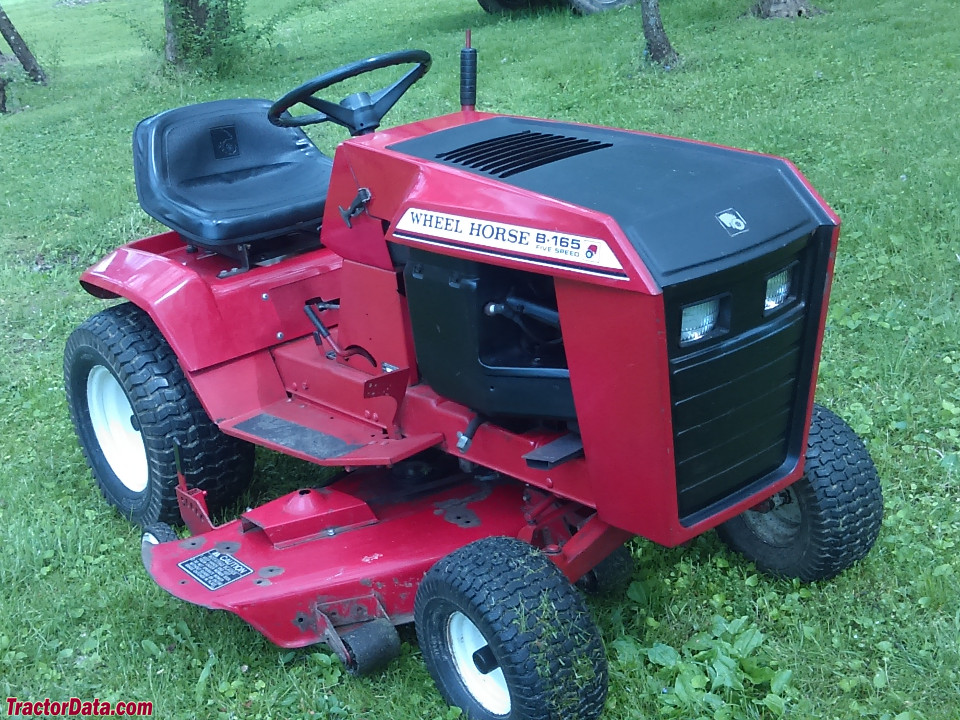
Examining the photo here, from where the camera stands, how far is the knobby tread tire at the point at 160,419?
3221 mm

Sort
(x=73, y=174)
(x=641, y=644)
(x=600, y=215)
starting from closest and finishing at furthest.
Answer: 1. (x=600, y=215)
2. (x=641, y=644)
3. (x=73, y=174)

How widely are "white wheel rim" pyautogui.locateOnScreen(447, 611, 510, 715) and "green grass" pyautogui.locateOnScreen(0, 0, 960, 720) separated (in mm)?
134

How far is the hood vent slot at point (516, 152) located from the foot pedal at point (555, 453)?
0.66 meters

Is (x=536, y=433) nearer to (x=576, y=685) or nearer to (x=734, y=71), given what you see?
(x=576, y=685)

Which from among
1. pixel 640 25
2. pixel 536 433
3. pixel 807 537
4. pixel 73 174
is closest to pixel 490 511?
pixel 536 433

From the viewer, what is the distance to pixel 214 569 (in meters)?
2.77

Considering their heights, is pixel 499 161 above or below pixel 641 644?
above

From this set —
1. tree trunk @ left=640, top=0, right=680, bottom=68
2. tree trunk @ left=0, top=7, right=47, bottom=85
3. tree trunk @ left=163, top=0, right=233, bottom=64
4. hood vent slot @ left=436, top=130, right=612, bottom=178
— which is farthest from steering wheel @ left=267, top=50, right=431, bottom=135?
tree trunk @ left=0, top=7, right=47, bottom=85

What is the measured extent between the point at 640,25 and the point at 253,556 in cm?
863

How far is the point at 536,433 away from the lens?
2.55 metres

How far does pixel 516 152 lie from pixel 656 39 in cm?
630

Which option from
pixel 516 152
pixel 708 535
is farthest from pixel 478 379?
pixel 708 535

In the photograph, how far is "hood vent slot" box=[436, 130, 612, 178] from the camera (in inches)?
97.7

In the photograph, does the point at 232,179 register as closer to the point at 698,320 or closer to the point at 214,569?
the point at 214,569
